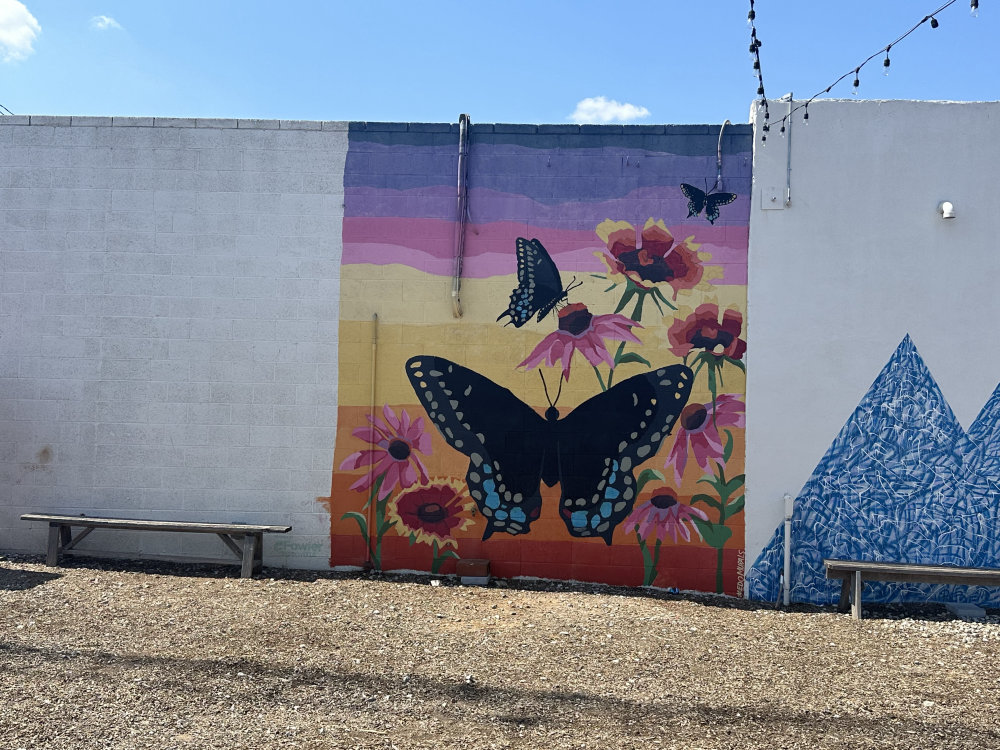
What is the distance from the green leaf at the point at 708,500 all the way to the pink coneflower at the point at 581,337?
4.55 feet

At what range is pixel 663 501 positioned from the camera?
702cm

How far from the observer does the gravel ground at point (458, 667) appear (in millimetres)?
4125

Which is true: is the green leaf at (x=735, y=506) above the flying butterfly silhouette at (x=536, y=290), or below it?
below

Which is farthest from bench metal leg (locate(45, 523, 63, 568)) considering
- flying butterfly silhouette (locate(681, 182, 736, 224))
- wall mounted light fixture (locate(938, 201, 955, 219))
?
wall mounted light fixture (locate(938, 201, 955, 219))

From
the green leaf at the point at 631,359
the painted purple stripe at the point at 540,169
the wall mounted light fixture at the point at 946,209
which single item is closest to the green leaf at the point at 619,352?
the green leaf at the point at 631,359

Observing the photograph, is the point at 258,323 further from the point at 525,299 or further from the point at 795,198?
the point at 795,198

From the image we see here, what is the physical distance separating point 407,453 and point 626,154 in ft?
11.2

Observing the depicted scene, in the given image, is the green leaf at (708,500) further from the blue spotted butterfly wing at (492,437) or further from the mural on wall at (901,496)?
the blue spotted butterfly wing at (492,437)

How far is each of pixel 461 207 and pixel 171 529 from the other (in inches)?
156

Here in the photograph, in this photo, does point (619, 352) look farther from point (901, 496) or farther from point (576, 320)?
point (901, 496)

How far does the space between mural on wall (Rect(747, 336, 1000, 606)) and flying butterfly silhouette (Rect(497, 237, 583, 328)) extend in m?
2.80

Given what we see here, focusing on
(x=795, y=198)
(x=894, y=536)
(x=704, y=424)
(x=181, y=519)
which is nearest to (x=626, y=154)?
(x=795, y=198)

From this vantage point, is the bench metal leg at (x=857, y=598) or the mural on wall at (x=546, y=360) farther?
the mural on wall at (x=546, y=360)

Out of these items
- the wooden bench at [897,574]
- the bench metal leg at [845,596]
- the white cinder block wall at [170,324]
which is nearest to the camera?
the wooden bench at [897,574]
